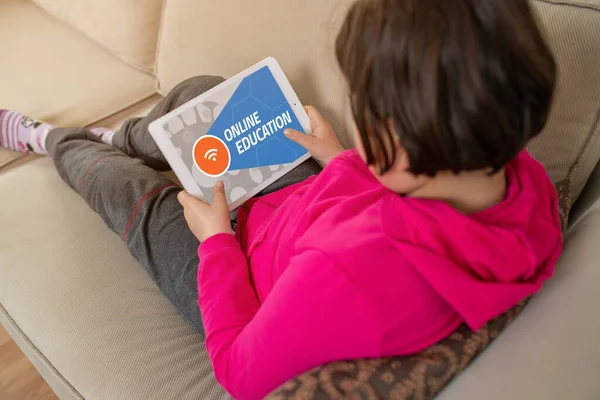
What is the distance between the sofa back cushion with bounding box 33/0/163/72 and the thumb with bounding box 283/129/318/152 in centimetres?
63

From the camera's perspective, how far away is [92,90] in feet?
4.24

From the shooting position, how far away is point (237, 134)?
35.8 inches

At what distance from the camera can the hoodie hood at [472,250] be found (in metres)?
0.53

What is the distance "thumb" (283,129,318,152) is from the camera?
93cm

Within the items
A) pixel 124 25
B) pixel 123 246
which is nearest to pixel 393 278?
pixel 123 246

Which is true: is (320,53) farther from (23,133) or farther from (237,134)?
(23,133)

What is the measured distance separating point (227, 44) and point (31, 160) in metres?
0.54

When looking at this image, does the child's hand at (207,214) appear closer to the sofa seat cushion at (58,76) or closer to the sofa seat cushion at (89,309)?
the sofa seat cushion at (89,309)

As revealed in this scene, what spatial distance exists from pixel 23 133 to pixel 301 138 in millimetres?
660

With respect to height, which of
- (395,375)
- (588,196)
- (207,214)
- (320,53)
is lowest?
(588,196)

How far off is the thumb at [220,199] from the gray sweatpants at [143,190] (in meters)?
0.08

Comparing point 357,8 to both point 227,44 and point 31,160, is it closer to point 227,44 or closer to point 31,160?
point 227,44

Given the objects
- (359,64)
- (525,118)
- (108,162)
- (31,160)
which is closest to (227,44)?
(108,162)

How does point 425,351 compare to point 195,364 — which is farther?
point 195,364
